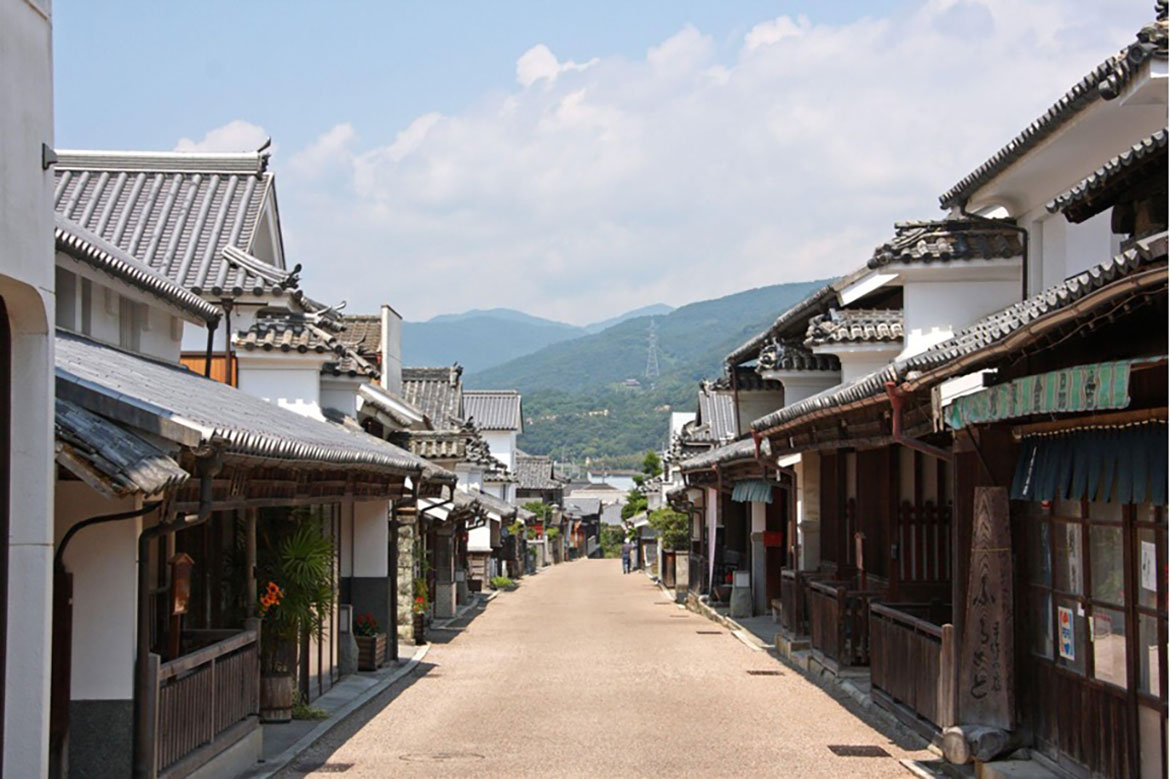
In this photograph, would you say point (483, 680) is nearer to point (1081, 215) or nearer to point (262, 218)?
point (262, 218)

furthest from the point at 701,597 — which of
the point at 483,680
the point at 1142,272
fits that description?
the point at 1142,272

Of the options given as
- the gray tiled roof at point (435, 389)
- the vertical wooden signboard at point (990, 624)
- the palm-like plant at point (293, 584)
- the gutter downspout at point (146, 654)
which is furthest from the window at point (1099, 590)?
the gray tiled roof at point (435, 389)

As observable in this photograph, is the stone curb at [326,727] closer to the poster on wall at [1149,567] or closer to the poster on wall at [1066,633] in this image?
the poster on wall at [1066,633]

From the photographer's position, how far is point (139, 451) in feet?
29.0

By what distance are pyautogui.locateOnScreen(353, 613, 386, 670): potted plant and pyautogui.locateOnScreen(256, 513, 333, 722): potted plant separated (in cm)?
515

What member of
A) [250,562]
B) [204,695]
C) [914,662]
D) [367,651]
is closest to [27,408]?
[204,695]

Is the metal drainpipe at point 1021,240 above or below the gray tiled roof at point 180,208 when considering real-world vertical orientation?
below

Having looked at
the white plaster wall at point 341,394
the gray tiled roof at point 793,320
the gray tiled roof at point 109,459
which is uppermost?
the gray tiled roof at point 793,320

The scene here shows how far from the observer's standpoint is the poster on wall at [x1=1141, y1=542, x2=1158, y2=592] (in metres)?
9.16

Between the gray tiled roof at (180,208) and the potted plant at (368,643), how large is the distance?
5520mm

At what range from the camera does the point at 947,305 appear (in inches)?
746

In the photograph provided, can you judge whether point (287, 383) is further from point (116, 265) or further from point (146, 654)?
point (146, 654)

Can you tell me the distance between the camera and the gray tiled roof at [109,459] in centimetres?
823

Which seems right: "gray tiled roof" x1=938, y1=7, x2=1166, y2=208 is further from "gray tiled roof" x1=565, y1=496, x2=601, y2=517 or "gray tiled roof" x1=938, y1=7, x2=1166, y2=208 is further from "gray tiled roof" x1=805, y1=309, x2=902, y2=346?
"gray tiled roof" x1=565, y1=496, x2=601, y2=517
